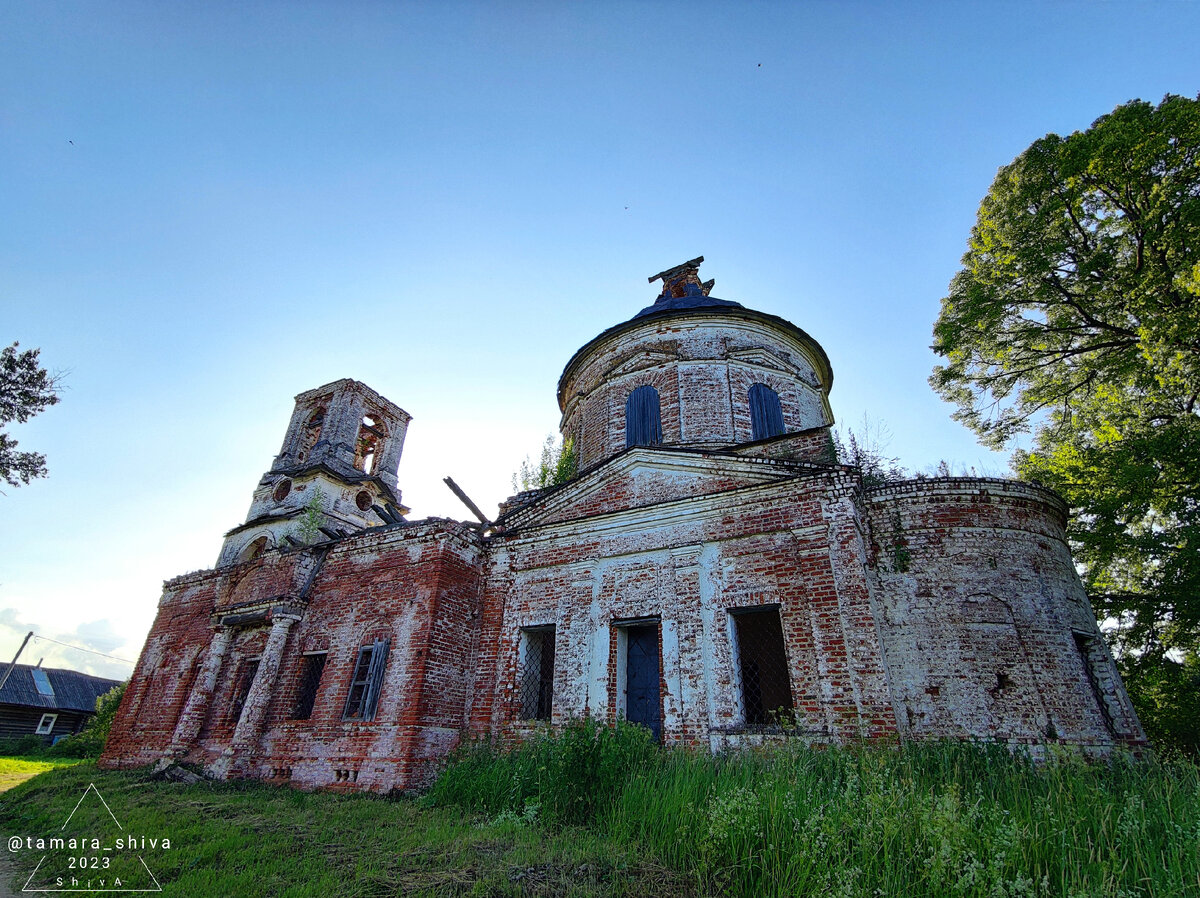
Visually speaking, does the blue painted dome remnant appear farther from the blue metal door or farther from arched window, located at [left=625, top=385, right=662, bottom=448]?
the blue metal door

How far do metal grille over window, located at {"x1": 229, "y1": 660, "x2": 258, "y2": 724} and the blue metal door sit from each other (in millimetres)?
8216

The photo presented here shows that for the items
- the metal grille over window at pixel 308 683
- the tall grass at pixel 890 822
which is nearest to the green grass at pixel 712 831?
the tall grass at pixel 890 822

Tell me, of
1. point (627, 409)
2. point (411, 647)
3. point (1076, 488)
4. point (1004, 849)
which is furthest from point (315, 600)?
point (1076, 488)

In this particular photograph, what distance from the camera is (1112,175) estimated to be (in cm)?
1138

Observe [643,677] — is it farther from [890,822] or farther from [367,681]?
[890,822]

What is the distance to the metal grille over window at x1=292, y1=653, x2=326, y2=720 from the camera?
36.2ft

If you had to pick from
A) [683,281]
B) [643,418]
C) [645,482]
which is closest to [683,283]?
[683,281]

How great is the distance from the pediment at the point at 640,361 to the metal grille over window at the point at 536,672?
7281mm

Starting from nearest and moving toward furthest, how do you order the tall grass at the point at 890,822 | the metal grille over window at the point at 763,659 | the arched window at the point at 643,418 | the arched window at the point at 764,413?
the tall grass at the point at 890,822, the metal grille over window at the point at 763,659, the arched window at the point at 764,413, the arched window at the point at 643,418

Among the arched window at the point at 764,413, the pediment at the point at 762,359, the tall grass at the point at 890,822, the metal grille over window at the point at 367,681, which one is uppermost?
the pediment at the point at 762,359

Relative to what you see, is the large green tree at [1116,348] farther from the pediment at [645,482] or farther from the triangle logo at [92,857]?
the triangle logo at [92,857]

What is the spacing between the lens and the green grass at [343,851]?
161 inches

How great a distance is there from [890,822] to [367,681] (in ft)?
29.3

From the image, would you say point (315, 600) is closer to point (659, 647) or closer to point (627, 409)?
point (659, 647)
